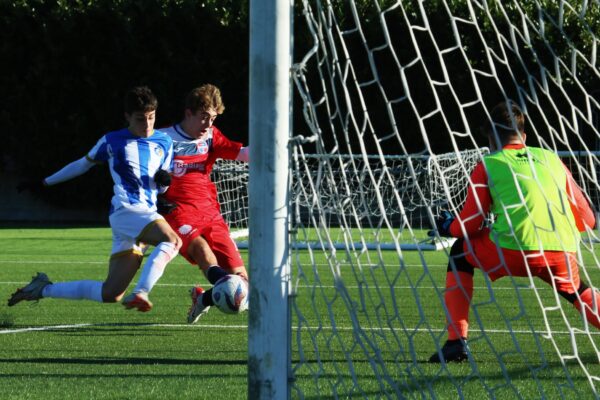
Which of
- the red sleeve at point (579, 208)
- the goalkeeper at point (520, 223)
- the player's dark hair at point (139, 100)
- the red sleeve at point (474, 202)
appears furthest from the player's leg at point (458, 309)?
the player's dark hair at point (139, 100)

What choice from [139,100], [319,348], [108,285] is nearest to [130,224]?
[108,285]

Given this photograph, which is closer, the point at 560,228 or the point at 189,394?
the point at 189,394

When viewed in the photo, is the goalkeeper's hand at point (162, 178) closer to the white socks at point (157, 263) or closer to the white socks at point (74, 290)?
the white socks at point (157, 263)

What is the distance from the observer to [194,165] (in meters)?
8.07

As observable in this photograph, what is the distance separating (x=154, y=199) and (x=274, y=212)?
398cm

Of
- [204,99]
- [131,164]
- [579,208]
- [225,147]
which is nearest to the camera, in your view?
[579,208]

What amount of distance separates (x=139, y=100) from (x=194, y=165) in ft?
3.21

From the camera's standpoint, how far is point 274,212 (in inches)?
139

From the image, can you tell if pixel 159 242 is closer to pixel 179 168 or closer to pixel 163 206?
pixel 163 206

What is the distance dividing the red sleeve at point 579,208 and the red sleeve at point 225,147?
2.72m

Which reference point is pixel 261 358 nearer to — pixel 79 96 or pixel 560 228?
pixel 560 228

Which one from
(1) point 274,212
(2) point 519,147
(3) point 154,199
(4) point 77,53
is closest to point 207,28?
(4) point 77,53

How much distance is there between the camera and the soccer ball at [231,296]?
6852 millimetres

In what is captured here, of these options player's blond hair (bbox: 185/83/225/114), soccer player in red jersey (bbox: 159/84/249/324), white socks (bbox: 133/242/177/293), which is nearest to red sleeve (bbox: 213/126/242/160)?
soccer player in red jersey (bbox: 159/84/249/324)
